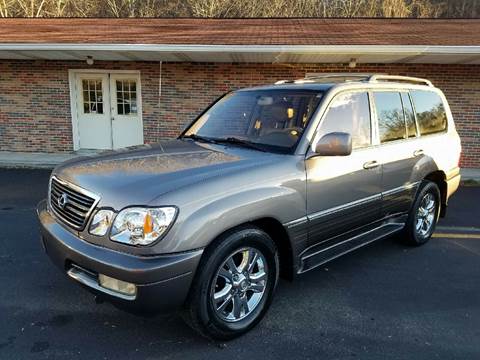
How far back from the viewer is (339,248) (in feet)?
11.9

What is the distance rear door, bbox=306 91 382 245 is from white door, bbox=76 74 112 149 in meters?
8.94

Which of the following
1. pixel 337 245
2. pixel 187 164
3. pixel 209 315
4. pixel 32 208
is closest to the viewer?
pixel 209 315

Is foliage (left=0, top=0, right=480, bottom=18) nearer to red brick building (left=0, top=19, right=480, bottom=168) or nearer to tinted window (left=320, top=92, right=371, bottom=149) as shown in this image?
red brick building (left=0, top=19, right=480, bottom=168)

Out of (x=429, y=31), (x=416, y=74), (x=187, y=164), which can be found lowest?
(x=187, y=164)

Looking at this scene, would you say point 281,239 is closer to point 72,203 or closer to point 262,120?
point 262,120

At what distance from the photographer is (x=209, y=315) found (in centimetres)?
276

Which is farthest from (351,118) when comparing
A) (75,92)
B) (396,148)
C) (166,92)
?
(75,92)

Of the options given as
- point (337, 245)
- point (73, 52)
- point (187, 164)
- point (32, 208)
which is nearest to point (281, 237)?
point (337, 245)

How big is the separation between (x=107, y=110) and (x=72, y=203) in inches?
353

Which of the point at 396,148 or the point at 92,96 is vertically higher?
the point at 92,96

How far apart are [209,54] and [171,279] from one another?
7.62 metres

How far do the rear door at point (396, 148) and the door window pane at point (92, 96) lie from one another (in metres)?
9.00

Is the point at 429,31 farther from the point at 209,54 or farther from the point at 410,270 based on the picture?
the point at 410,270

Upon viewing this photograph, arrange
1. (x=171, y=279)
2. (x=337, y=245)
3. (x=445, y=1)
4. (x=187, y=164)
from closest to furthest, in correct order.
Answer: (x=171, y=279), (x=187, y=164), (x=337, y=245), (x=445, y=1)
